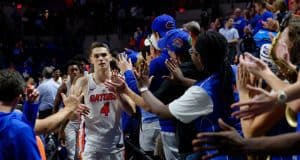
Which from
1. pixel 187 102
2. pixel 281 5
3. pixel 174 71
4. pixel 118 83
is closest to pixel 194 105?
pixel 187 102

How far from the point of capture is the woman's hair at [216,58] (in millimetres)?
4406

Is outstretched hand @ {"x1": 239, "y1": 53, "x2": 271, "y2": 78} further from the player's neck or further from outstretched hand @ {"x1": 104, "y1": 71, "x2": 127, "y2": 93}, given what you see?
the player's neck

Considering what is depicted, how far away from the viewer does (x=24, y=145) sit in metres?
4.20

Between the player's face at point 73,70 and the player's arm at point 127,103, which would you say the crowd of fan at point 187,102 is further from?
the player's face at point 73,70

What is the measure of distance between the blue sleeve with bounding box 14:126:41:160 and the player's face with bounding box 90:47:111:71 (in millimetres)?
3156

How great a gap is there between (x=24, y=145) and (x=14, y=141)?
77 millimetres

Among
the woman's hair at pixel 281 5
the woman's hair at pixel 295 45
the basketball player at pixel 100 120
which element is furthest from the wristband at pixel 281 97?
the woman's hair at pixel 281 5

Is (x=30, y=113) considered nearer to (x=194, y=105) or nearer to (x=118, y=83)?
(x=118, y=83)

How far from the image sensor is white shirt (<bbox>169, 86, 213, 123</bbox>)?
14.0ft

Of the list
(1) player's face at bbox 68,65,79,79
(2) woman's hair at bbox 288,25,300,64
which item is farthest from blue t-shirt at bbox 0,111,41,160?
(1) player's face at bbox 68,65,79,79

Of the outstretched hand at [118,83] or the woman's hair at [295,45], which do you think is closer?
the woman's hair at [295,45]

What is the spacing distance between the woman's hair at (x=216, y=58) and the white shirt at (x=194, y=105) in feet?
0.53

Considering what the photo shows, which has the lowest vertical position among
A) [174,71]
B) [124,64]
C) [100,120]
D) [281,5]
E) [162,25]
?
[100,120]

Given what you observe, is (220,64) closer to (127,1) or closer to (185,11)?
(185,11)
